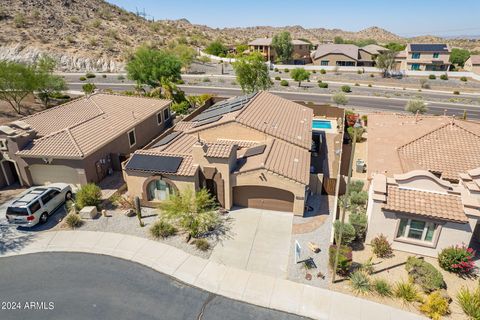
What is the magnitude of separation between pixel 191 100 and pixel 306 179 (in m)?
35.8

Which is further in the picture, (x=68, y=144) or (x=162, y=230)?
(x=68, y=144)

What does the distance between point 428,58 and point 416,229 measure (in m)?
93.5

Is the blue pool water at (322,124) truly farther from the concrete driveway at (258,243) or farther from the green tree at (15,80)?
the green tree at (15,80)

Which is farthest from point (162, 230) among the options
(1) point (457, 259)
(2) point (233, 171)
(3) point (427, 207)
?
(1) point (457, 259)

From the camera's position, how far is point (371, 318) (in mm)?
15148

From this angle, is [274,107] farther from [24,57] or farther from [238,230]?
[24,57]

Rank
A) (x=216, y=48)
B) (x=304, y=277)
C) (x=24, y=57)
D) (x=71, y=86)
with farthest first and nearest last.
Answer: (x=216, y=48), (x=24, y=57), (x=71, y=86), (x=304, y=277)

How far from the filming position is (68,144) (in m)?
26.0

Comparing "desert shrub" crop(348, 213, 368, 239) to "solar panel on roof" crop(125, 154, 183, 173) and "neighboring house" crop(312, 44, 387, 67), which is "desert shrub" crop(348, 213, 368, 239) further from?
"neighboring house" crop(312, 44, 387, 67)

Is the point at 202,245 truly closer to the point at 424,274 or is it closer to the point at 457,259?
the point at 424,274

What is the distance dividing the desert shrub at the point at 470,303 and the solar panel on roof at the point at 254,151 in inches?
605

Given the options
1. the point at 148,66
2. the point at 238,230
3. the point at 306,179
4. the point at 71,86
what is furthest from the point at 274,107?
the point at 71,86

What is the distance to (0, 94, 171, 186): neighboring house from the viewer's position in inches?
1007

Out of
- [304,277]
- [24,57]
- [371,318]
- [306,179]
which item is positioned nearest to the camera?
[371,318]
